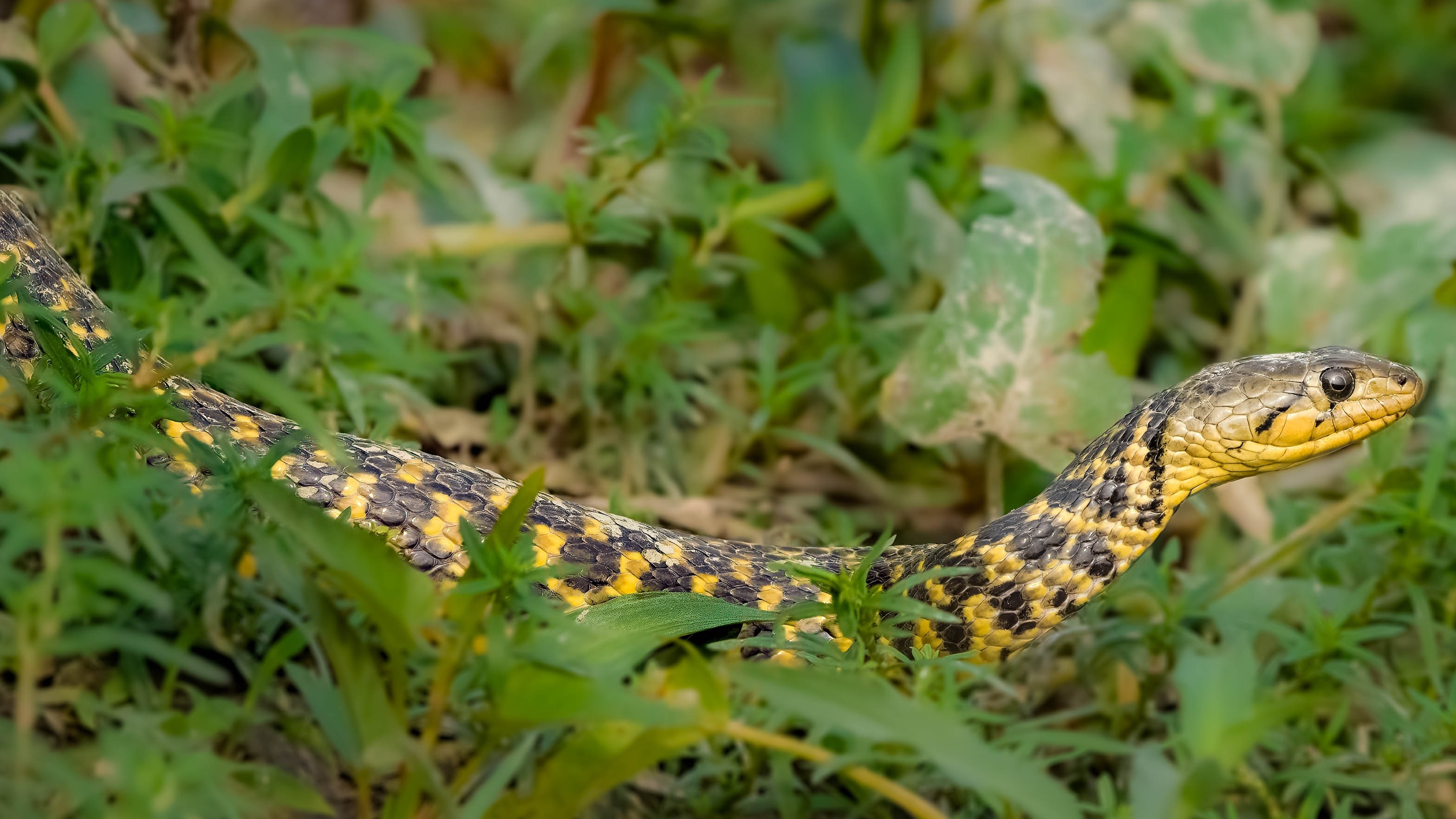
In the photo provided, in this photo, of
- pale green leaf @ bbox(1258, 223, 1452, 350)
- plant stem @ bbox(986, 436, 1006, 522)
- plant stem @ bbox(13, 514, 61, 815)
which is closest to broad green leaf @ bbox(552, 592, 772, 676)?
plant stem @ bbox(13, 514, 61, 815)

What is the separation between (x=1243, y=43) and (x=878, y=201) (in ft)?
8.09

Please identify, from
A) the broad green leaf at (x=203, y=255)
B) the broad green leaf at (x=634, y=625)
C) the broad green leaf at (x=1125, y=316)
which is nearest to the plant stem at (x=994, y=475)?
the broad green leaf at (x=1125, y=316)

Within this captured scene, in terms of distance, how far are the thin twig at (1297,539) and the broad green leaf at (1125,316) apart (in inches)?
39.2

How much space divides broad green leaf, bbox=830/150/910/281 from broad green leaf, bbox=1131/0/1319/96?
1.98 metres

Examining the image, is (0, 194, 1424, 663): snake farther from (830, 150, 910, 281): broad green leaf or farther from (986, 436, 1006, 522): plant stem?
(830, 150, 910, 281): broad green leaf

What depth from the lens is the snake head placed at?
3699mm

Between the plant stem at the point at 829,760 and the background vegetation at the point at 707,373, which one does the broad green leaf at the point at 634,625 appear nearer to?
the background vegetation at the point at 707,373

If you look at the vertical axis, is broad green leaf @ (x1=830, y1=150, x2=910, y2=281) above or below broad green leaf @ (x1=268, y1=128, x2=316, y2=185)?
above

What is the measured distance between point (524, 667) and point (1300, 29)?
599 cm

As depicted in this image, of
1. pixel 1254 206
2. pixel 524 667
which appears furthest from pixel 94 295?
pixel 1254 206

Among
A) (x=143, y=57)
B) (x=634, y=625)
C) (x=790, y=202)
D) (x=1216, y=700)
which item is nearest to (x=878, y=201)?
(x=790, y=202)

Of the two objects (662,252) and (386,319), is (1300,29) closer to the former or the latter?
(662,252)

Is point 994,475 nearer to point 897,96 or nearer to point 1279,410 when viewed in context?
point 1279,410

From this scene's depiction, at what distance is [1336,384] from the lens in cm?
381
